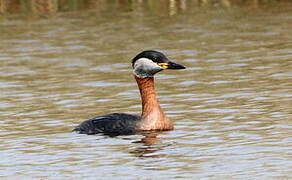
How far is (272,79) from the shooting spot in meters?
18.3

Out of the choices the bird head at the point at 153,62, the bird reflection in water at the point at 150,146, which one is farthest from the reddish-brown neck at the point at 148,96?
the bird reflection in water at the point at 150,146

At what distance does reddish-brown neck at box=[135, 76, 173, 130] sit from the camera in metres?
14.6

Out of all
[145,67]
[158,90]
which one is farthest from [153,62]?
[158,90]

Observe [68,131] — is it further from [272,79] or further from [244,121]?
[272,79]

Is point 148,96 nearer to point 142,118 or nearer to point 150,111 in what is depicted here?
point 150,111

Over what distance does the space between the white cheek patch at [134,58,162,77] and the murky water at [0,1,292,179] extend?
0.88 meters

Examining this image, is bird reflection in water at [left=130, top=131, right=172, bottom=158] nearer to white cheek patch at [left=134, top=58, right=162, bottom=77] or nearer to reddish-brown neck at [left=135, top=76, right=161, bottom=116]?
reddish-brown neck at [left=135, top=76, right=161, bottom=116]

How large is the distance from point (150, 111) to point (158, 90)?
3.66m

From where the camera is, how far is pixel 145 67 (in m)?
14.9

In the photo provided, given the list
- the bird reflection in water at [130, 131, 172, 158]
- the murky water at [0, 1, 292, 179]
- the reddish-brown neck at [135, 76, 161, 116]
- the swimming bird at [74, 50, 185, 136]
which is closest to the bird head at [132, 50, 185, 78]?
the swimming bird at [74, 50, 185, 136]

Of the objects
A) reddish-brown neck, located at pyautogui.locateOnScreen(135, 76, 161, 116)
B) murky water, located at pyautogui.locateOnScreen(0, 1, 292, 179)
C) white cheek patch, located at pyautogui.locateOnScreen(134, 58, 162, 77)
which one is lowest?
murky water, located at pyautogui.locateOnScreen(0, 1, 292, 179)

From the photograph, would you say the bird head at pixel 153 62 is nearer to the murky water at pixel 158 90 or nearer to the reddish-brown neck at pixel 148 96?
the reddish-brown neck at pixel 148 96

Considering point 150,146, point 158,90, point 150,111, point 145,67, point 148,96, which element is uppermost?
point 145,67

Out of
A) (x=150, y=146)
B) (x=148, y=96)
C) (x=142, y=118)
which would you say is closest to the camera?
(x=150, y=146)
